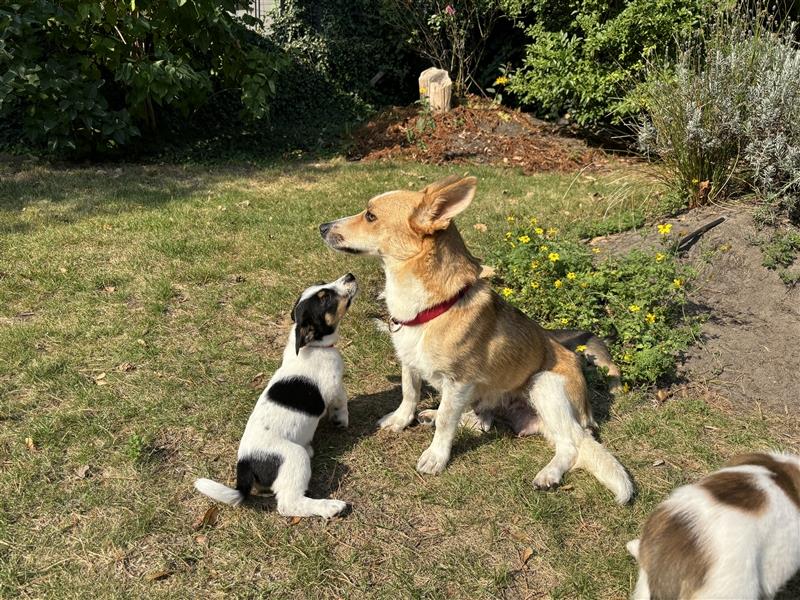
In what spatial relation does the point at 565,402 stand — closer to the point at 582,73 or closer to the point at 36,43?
the point at 582,73

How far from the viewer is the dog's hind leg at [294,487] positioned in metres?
3.06

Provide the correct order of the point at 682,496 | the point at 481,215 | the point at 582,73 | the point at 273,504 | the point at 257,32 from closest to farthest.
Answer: the point at 682,496 < the point at 273,504 < the point at 481,215 < the point at 582,73 < the point at 257,32

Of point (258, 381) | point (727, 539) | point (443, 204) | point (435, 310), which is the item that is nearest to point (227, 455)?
point (258, 381)

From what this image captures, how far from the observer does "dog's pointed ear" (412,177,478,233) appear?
3.24m

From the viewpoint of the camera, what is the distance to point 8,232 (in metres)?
6.46

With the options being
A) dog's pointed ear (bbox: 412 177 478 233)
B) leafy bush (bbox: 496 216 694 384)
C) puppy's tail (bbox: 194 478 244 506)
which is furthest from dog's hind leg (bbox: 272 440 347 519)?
leafy bush (bbox: 496 216 694 384)

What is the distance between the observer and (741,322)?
467 cm

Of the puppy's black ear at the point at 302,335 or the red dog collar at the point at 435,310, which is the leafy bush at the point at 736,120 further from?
the puppy's black ear at the point at 302,335

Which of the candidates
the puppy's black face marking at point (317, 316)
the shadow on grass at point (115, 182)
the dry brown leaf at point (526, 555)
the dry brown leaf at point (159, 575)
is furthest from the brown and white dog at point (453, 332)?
the shadow on grass at point (115, 182)

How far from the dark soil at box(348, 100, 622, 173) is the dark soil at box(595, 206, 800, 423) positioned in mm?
4495

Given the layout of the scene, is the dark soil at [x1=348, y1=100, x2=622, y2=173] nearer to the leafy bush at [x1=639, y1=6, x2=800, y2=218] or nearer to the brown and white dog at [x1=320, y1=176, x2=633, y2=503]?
the leafy bush at [x1=639, y1=6, x2=800, y2=218]

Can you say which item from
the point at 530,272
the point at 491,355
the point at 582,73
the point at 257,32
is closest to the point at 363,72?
the point at 257,32

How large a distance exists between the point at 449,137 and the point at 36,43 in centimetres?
643

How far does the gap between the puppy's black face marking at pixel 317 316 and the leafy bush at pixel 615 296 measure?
80.9 inches
